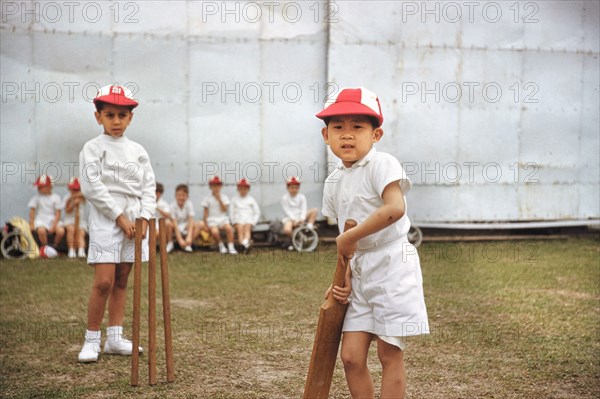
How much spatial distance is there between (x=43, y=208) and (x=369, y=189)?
8.05 metres

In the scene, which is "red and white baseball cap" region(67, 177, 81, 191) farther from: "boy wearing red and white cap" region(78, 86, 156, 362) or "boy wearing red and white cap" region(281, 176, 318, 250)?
"boy wearing red and white cap" region(78, 86, 156, 362)

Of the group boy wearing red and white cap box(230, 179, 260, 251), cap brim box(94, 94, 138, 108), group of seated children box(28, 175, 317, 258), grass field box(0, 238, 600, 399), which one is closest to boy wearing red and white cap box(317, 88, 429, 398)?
grass field box(0, 238, 600, 399)

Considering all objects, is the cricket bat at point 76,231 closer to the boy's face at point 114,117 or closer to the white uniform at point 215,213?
the white uniform at point 215,213

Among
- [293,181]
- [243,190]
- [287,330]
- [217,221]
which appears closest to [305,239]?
[293,181]

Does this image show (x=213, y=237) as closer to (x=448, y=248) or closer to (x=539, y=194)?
(x=448, y=248)

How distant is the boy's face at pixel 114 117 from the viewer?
525cm

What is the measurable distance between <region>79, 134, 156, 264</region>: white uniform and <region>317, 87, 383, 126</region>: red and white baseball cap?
222 centimetres

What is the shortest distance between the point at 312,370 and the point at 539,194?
9192mm

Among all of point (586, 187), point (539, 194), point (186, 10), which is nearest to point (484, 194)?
point (539, 194)

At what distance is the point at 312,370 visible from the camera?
3488mm

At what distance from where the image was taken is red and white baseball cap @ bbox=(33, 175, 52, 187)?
1058cm

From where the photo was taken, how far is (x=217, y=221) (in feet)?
36.7

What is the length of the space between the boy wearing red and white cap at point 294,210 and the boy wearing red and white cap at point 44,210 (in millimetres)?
3033

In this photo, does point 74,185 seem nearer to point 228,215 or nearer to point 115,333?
point 228,215
